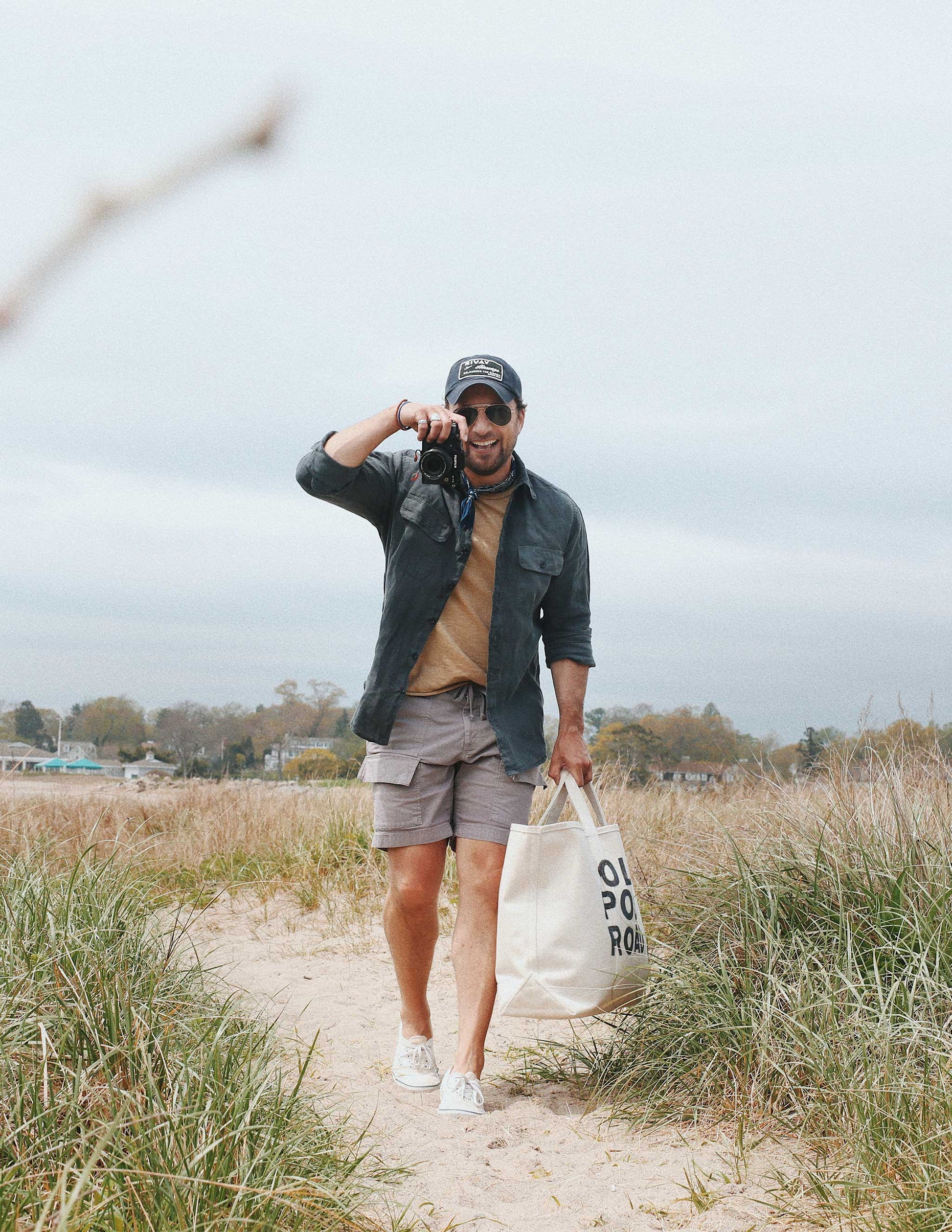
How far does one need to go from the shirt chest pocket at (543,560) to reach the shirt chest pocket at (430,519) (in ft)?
0.93

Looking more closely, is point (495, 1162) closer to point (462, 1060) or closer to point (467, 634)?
point (462, 1060)

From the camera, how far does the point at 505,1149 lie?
3.35m

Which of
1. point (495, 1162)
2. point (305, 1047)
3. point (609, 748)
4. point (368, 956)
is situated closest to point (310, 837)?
point (368, 956)

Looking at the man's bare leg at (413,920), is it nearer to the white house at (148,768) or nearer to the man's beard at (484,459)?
the man's beard at (484,459)

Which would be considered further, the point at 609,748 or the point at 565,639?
the point at 609,748

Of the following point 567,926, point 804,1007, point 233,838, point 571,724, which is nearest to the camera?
point 804,1007

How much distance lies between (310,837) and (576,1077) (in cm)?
412

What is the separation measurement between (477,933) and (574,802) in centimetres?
57

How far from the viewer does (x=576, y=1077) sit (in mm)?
→ 3873

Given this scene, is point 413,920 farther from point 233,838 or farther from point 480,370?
point 233,838

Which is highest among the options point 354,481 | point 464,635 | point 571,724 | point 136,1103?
point 354,481

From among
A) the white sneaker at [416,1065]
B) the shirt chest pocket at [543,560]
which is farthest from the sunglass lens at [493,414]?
the white sneaker at [416,1065]

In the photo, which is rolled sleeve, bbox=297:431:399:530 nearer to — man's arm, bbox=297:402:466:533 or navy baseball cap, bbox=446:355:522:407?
man's arm, bbox=297:402:466:533

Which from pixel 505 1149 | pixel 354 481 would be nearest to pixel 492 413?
pixel 354 481
